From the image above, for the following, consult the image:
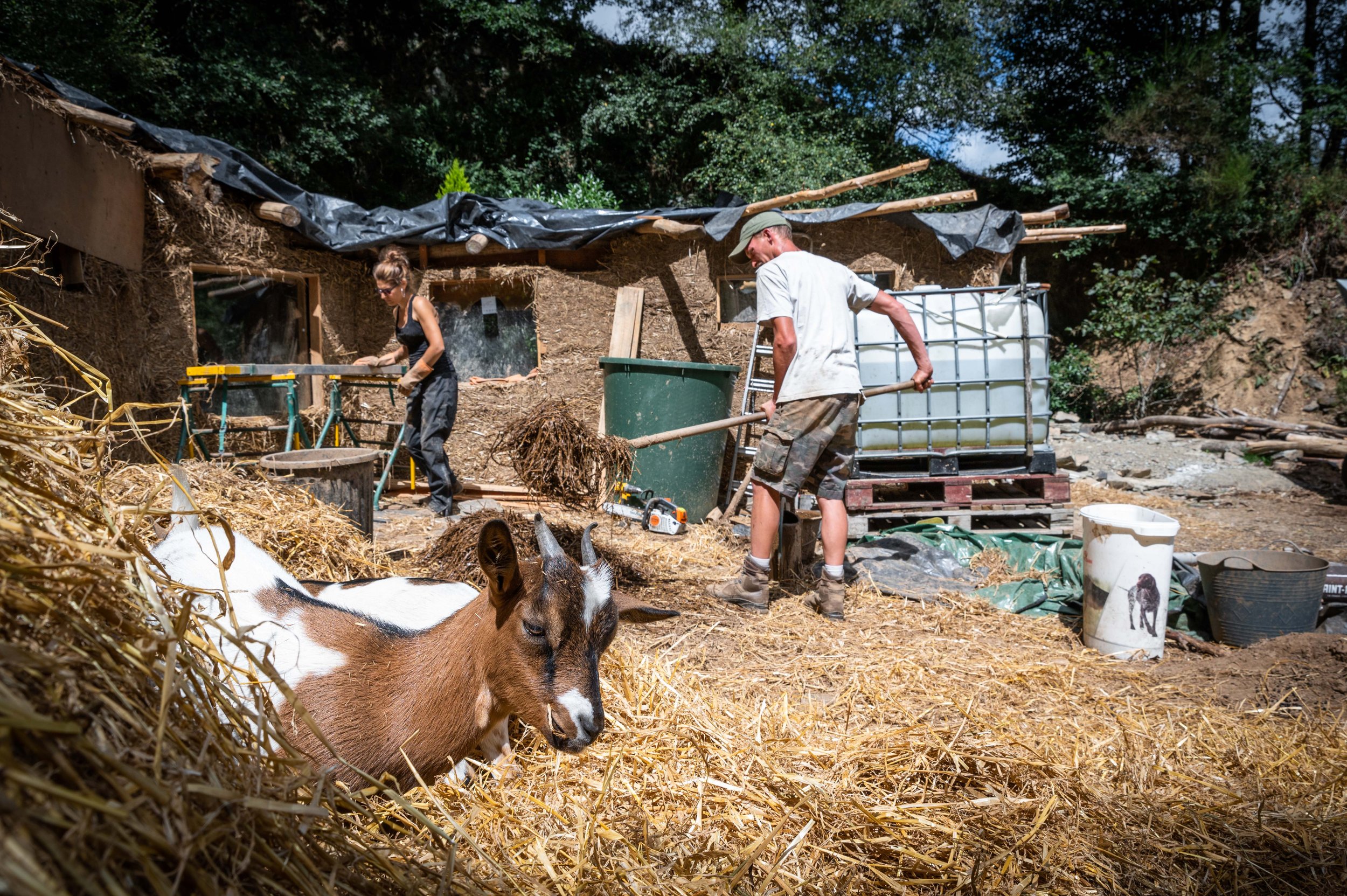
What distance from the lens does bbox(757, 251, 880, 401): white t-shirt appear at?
450cm

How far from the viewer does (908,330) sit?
4727 millimetres

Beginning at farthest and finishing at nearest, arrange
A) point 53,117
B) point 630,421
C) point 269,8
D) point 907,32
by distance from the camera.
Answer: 1. point 907,32
2. point 269,8
3. point 630,421
4. point 53,117

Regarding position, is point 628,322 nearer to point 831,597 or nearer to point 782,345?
point 782,345

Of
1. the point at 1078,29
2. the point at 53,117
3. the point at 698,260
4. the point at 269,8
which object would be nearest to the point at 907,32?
the point at 1078,29

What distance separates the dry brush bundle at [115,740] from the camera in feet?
2.65

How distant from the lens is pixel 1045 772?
256cm

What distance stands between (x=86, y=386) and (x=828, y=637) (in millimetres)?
6566

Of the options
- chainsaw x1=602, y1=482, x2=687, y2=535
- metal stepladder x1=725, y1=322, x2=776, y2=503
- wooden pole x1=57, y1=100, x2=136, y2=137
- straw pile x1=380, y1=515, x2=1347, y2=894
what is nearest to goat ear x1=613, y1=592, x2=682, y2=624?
straw pile x1=380, y1=515, x2=1347, y2=894

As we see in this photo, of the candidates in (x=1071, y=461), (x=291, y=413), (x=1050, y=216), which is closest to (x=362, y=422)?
(x=291, y=413)

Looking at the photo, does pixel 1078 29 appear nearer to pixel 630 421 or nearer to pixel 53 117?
pixel 630 421

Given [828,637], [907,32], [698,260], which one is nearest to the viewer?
[828,637]

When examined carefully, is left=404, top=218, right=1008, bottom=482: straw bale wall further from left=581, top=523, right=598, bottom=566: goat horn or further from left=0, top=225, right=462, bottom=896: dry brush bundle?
left=0, top=225, right=462, bottom=896: dry brush bundle

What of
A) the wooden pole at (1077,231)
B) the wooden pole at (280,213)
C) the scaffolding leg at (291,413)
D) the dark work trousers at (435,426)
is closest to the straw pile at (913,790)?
the dark work trousers at (435,426)

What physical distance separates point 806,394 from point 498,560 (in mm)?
2868
